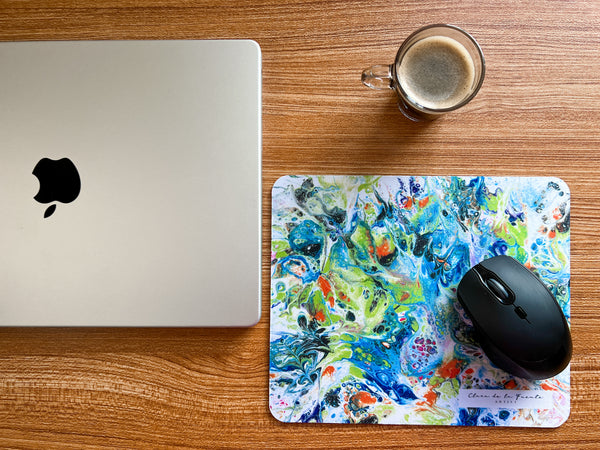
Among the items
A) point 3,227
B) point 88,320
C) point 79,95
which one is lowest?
point 88,320

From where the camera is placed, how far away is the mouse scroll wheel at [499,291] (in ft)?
2.03

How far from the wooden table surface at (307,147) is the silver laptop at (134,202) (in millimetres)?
64

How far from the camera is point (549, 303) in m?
0.62

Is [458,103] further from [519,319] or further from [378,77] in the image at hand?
[519,319]

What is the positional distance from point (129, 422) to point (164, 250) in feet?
0.93

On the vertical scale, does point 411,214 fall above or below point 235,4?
below

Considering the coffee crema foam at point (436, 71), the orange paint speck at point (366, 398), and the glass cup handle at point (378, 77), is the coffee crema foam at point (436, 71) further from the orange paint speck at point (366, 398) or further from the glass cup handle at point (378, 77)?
the orange paint speck at point (366, 398)

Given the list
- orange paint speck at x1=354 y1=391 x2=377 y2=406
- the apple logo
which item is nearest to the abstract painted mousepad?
orange paint speck at x1=354 y1=391 x2=377 y2=406

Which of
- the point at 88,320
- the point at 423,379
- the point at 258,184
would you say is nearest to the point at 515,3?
the point at 258,184

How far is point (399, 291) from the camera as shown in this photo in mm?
681

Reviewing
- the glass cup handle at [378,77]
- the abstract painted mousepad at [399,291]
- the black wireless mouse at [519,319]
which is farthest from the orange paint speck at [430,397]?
the glass cup handle at [378,77]

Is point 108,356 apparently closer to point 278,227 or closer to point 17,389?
point 17,389

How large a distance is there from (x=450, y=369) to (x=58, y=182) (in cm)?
64

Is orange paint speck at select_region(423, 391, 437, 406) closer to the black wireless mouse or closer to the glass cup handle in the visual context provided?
the black wireless mouse
